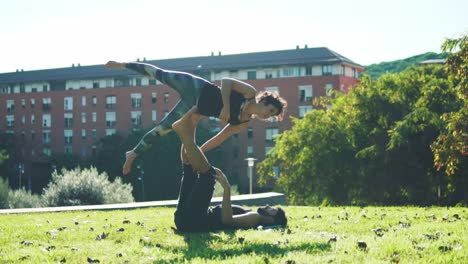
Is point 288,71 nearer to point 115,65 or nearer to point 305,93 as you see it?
point 305,93

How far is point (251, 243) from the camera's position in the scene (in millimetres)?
6496

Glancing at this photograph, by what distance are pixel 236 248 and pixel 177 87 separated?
3243 millimetres

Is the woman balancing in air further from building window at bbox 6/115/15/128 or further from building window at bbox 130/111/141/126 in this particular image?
building window at bbox 6/115/15/128

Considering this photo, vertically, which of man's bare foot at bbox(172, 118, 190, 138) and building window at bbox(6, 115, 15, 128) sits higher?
→ building window at bbox(6, 115, 15, 128)

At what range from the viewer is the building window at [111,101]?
85188 mm

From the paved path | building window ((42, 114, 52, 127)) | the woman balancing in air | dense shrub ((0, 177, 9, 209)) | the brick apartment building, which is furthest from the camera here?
building window ((42, 114, 52, 127))

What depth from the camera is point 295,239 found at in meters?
6.72

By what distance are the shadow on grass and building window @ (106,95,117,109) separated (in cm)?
7989

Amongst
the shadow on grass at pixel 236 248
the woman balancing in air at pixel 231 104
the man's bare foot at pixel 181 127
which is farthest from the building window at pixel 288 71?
the shadow on grass at pixel 236 248

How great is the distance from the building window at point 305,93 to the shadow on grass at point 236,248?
67179mm

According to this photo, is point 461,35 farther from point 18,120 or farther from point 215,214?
point 18,120

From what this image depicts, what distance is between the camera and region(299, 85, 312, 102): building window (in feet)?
241

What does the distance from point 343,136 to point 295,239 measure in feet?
Result: 98.1

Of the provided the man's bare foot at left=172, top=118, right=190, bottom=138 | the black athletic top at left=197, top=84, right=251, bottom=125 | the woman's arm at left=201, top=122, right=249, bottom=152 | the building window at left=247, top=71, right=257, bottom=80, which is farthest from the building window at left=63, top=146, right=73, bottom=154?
the man's bare foot at left=172, top=118, right=190, bottom=138
